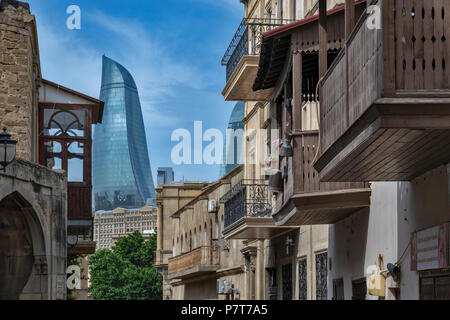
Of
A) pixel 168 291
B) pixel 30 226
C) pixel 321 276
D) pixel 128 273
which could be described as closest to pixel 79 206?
pixel 30 226

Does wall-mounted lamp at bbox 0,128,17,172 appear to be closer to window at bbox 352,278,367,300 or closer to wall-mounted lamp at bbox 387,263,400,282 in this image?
window at bbox 352,278,367,300

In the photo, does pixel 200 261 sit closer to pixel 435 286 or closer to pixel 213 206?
pixel 213 206

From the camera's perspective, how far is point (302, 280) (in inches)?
815

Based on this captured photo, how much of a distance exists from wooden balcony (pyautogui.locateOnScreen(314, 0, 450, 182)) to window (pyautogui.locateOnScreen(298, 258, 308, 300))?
1041 centimetres

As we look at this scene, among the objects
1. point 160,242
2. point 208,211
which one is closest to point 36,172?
point 208,211

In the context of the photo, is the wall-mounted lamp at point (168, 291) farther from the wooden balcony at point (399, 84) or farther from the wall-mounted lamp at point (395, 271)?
the wooden balcony at point (399, 84)

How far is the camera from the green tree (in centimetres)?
9269

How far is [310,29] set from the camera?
579 inches

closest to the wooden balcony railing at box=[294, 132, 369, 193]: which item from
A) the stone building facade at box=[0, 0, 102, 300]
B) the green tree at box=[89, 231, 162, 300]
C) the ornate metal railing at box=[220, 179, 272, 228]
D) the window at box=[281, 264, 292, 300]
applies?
the ornate metal railing at box=[220, 179, 272, 228]

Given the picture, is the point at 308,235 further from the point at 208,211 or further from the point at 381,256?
the point at 208,211

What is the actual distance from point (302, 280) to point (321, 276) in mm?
1768

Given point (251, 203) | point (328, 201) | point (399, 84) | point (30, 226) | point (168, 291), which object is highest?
point (399, 84)
